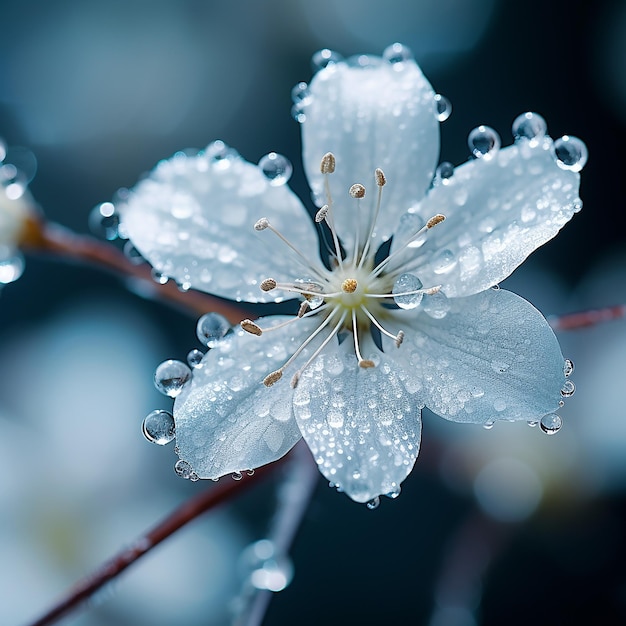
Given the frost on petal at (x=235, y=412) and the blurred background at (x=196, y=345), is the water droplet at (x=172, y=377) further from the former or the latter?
the blurred background at (x=196, y=345)

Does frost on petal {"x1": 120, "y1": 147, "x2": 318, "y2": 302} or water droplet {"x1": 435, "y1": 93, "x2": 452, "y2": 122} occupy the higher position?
water droplet {"x1": 435, "y1": 93, "x2": 452, "y2": 122}

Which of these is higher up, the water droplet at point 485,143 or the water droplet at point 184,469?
the water droplet at point 485,143

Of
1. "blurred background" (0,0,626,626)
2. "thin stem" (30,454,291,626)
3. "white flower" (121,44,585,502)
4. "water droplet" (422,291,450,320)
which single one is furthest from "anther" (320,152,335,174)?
"blurred background" (0,0,626,626)

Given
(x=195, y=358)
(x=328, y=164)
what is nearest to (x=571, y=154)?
(x=328, y=164)

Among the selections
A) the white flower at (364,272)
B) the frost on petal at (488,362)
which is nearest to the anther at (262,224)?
the white flower at (364,272)

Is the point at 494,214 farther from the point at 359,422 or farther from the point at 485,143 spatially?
the point at 359,422

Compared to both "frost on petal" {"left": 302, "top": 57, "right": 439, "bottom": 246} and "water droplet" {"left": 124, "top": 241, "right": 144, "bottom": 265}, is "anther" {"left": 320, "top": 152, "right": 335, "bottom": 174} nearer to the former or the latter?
"frost on petal" {"left": 302, "top": 57, "right": 439, "bottom": 246}
